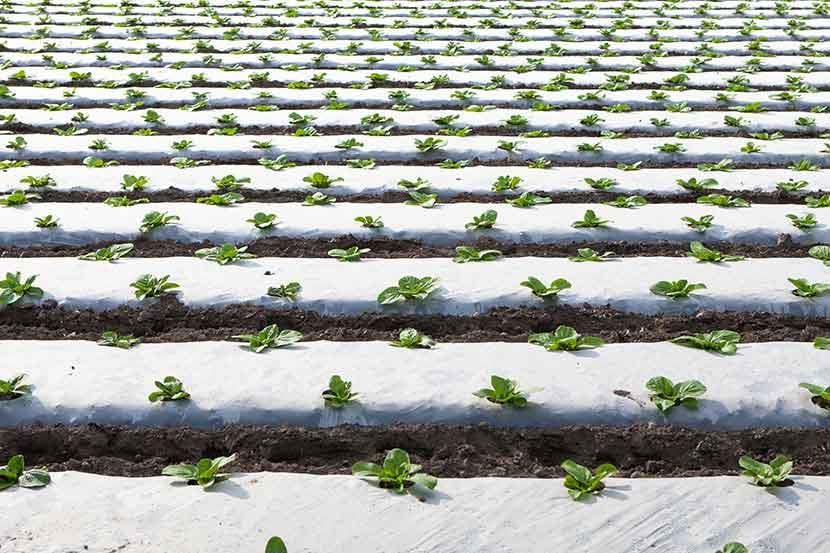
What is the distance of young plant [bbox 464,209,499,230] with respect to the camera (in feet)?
10.4

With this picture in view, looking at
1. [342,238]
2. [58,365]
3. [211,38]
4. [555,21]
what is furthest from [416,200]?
[555,21]

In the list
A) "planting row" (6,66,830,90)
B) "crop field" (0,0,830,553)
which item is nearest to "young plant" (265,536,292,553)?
"crop field" (0,0,830,553)

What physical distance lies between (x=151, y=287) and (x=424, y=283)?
92 centimetres

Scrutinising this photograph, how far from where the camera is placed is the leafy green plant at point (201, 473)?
1.81 metres

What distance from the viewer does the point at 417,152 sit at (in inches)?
160

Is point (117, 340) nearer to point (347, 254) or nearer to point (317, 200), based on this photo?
point (347, 254)

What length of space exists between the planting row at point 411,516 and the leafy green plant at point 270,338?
58cm

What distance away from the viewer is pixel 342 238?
123 inches

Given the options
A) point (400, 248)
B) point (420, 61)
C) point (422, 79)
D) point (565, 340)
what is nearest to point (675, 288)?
point (565, 340)

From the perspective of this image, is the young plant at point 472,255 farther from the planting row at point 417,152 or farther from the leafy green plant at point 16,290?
the leafy green plant at point 16,290

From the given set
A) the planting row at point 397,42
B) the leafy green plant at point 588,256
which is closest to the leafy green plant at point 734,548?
the leafy green plant at point 588,256

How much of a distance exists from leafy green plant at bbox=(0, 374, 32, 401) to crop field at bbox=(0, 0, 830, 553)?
10 mm

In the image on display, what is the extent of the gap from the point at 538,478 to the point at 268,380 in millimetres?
788

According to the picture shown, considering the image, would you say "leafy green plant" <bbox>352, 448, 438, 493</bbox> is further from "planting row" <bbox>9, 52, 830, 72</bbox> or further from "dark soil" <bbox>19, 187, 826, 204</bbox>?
"planting row" <bbox>9, 52, 830, 72</bbox>
